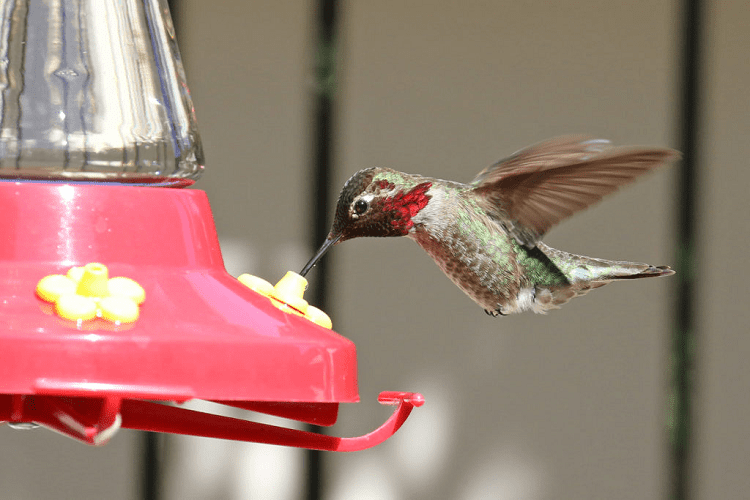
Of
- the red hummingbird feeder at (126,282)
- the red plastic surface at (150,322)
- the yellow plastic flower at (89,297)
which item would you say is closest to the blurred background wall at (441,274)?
the red hummingbird feeder at (126,282)

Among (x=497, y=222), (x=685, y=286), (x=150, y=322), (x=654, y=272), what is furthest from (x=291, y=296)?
(x=685, y=286)

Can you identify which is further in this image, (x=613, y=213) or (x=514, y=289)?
(x=613, y=213)

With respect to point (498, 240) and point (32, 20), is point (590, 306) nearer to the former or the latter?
point (498, 240)

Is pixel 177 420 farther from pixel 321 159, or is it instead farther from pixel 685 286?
pixel 685 286

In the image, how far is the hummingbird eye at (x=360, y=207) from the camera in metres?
1.90

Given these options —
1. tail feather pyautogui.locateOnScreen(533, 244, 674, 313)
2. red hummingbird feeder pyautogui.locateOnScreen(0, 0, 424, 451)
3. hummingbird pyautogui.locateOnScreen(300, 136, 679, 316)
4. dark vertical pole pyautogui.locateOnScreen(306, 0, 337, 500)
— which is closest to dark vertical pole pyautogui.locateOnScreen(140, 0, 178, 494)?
dark vertical pole pyautogui.locateOnScreen(306, 0, 337, 500)

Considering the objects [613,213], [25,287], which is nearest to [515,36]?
[613,213]

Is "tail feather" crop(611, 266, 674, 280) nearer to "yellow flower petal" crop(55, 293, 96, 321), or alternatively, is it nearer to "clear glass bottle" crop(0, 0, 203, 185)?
"clear glass bottle" crop(0, 0, 203, 185)

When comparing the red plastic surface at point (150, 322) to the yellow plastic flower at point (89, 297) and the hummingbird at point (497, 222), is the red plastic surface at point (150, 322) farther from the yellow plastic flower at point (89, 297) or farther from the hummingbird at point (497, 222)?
the hummingbird at point (497, 222)

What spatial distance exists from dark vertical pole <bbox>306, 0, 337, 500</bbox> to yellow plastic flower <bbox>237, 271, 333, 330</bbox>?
1.85m

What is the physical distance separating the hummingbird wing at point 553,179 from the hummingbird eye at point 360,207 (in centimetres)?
26

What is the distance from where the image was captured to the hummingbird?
1.90 meters

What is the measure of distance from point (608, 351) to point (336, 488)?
94cm

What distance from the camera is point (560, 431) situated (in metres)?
3.23
